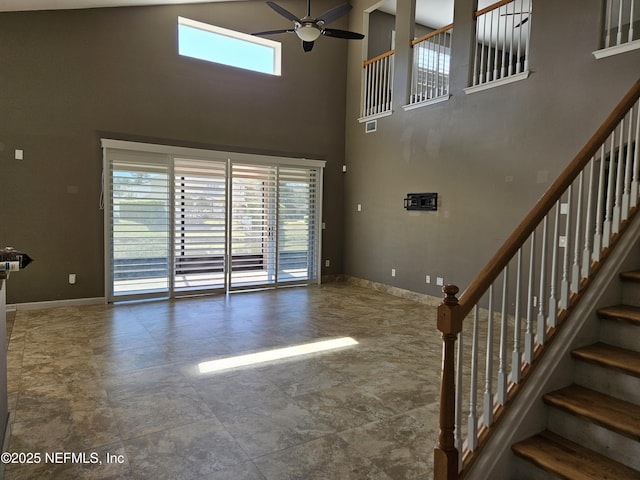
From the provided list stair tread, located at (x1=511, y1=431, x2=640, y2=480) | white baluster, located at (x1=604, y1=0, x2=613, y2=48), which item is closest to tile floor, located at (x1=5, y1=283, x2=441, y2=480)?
stair tread, located at (x1=511, y1=431, x2=640, y2=480)

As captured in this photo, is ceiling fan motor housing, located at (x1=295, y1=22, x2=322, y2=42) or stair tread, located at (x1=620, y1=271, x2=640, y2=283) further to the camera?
ceiling fan motor housing, located at (x1=295, y1=22, x2=322, y2=42)

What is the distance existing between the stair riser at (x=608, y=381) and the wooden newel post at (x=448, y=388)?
91cm

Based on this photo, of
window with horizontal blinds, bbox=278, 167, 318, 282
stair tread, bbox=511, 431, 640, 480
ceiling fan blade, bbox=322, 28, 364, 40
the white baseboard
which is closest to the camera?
stair tread, bbox=511, 431, 640, 480

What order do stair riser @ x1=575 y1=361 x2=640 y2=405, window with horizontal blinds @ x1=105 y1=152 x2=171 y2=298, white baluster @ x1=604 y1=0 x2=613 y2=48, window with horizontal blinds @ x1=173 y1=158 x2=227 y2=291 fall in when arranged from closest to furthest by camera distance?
stair riser @ x1=575 y1=361 x2=640 y2=405 < white baluster @ x1=604 y1=0 x2=613 y2=48 < window with horizontal blinds @ x1=105 y1=152 x2=171 y2=298 < window with horizontal blinds @ x1=173 y1=158 x2=227 y2=291

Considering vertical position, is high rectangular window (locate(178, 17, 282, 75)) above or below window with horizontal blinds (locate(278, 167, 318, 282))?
above

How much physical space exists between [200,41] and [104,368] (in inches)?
209

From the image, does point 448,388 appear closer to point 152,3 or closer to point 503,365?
point 503,365

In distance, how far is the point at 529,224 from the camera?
216 cm

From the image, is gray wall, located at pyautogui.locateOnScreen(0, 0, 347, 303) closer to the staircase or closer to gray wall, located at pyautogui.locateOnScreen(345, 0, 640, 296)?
gray wall, located at pyautogui.locateOnScreen(345, 0, 640, 296)

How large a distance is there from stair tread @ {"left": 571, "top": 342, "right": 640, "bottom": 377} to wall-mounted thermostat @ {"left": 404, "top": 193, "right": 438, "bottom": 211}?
409cm

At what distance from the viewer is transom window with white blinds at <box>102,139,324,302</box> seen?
A: 6094 millimetres

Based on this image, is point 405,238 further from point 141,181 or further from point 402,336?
point 141,181

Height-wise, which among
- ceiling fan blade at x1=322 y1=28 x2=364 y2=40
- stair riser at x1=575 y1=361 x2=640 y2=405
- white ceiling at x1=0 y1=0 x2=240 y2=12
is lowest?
stair riser at x1=575 y1=361 x2=640 y2=405

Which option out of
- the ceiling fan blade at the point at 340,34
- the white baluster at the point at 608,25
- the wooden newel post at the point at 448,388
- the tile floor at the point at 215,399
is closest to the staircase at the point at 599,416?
the wooden newel post at the point at 448,388
